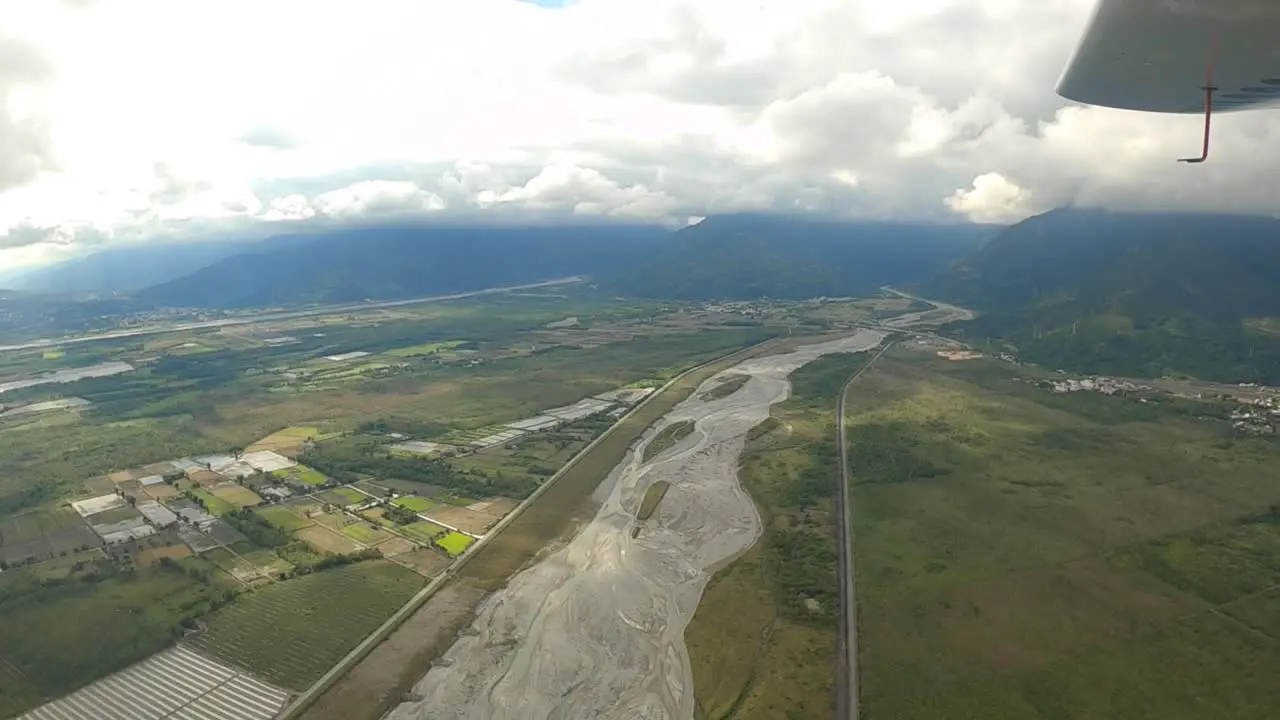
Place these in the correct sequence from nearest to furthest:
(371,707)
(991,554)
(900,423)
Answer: (371,707)
(991,554)
(900,423)

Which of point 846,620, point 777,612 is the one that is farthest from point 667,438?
point 846,620

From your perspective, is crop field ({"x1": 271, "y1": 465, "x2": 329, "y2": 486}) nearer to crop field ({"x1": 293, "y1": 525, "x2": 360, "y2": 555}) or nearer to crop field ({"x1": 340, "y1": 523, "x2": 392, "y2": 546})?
crop field ({"x1": 293, "y1": 525, "x2": 360, "y2": 555})

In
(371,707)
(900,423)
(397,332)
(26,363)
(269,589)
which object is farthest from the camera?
(397,332)

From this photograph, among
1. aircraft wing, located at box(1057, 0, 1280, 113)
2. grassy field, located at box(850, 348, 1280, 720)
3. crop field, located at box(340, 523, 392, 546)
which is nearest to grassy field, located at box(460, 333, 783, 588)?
crop field, located at box(340, 523, 392, 546)

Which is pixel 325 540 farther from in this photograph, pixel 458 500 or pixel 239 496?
pixel 239 496

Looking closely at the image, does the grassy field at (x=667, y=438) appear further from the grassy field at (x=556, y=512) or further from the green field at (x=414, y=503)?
the green field at (x=414, y=503)

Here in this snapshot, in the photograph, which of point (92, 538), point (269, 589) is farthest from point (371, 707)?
point (92, 538)

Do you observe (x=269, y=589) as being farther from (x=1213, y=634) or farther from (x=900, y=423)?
(x=900, y=423)
